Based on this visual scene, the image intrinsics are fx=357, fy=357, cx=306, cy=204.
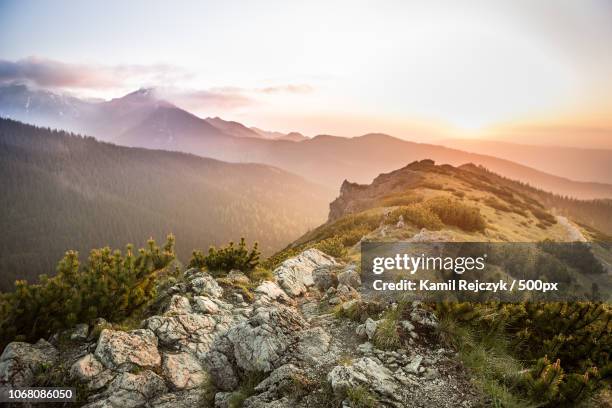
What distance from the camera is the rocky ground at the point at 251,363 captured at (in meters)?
6.68

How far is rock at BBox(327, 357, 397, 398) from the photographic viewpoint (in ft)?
21.5

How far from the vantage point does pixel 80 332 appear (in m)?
9.15

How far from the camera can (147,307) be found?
1116 cm

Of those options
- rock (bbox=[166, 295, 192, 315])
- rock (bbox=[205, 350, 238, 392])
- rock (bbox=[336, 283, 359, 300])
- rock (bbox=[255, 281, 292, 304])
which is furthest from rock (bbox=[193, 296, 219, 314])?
rock (bbox=[336, 283, 359, 300])

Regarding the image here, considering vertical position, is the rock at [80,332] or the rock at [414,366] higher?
the rock at [414,366]

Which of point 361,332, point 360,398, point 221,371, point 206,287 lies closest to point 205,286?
point 206,287

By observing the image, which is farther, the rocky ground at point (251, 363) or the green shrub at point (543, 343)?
the rocky ground at point (251, 363)

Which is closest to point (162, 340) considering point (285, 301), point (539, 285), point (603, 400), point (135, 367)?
point (135, 367)

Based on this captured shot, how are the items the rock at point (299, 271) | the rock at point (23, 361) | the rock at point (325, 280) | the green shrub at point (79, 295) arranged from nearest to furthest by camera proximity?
the rock at point (23, 361) → the green shrub at point (79, 295) → the rock at point (299, 271) → the rock at point (325, 280)

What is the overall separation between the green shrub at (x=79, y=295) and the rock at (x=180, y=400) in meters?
3.27

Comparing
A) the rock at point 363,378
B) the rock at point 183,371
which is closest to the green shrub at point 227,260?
the rock at point 183,371

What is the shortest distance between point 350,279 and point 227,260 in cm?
510

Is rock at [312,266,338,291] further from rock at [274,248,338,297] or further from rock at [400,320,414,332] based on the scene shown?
rock at [400,320,414,332]

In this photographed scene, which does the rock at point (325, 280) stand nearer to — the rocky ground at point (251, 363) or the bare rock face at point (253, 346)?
the rocky ground at point (251, 363)
